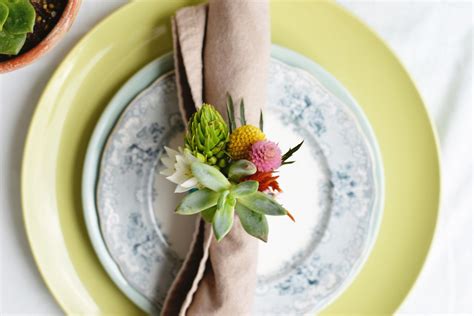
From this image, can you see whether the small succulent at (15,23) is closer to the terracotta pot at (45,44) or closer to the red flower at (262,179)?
the terracotta pot at (45,44)

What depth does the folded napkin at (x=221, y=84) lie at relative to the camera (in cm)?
60

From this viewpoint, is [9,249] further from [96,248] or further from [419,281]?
[419,281]

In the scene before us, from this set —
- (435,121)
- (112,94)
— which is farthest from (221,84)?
(435,121)

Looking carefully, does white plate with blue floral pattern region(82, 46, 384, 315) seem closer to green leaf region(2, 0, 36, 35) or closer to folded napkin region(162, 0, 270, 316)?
folded napkin region(162, 0, 270, 316)

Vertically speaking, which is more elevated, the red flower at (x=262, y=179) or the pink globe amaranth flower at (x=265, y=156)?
the pink globe amaranth flower at (x=265, y=156)

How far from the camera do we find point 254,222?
0.45 meters

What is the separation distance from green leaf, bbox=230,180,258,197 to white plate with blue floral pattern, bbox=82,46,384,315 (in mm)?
224

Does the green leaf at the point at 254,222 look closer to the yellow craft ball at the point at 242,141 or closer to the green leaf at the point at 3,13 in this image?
the yellow craft ball at the point at 242,141

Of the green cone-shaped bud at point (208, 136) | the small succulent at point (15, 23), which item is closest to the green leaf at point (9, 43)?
the small succulent at point (15, 23)

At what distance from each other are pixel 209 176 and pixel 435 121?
1.28 ft

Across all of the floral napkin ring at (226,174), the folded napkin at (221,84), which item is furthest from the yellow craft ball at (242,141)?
the folded napkin at (221,84)

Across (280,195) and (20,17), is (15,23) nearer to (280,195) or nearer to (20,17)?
(20,17)

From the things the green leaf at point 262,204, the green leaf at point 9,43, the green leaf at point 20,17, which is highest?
the green leaf at point 20,17

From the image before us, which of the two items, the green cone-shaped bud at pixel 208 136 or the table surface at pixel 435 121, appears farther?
the table surface at pixel 435 121
